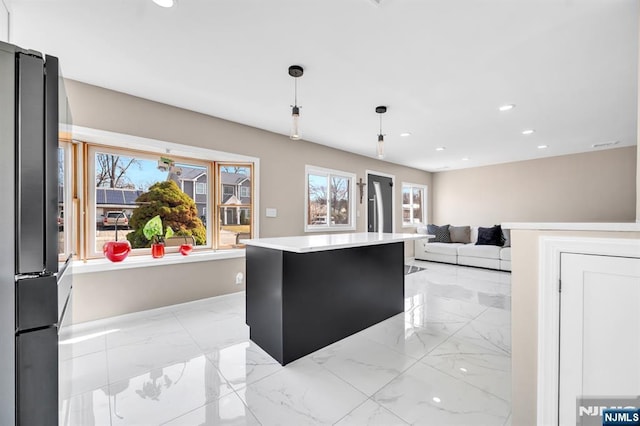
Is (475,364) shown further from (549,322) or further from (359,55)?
(359,55)

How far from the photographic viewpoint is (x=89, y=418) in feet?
4.77

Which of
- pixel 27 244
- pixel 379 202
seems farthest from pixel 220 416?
pixel 379 202

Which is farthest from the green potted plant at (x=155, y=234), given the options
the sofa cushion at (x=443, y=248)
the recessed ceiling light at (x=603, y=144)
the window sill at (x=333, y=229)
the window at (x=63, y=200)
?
the recessed ceiling light at (x=603, y=144)

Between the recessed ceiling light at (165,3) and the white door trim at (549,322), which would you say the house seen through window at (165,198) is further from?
the white door trim at (549,322)

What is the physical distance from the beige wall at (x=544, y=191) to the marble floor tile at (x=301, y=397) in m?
6.22

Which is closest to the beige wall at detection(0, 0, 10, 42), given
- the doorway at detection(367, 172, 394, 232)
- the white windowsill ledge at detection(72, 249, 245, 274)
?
the white windowsill ledge at detection(72, 249, 245, 274)

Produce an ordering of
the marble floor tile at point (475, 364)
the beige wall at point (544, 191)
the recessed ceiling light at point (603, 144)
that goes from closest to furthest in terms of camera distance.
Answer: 1. the marble floor tile at point (475, 364)
2. the recessed ceiling light at point (603, 144)
3. the beige wall at point (544, 191)

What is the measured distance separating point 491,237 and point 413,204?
1.96 metres

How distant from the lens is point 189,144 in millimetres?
3186

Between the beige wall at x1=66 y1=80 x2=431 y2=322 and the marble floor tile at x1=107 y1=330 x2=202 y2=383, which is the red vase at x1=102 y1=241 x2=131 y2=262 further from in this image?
the marble floor tile at x1=107 y1=330 x2=202 y2=383

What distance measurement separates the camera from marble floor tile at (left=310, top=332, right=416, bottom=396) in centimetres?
179

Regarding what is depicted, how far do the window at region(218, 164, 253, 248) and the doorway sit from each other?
281 centimetres

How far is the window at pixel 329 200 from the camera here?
15.2ft

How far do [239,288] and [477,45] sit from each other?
3622 mm
